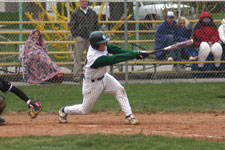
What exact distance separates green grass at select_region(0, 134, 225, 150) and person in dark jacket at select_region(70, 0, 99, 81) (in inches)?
225

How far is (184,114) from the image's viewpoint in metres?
9.09

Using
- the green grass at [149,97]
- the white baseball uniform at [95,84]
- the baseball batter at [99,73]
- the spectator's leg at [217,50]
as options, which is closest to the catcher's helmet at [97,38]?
the baseball batter at [99,73]

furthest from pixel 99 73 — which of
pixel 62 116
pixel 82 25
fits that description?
pixel 82 25

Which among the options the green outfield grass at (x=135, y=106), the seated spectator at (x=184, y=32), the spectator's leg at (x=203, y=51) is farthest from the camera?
the seated spectator at (x=184, y=32)

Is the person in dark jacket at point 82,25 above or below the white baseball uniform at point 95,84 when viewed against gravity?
above

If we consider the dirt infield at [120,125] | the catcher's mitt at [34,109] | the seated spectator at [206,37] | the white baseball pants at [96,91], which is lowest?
the dirt infield at [120,125]

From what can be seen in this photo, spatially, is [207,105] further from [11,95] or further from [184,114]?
[11,95]

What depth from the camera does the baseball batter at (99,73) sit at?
745 centimetres

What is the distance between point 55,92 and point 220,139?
562 cm

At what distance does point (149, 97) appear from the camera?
35.7 ft

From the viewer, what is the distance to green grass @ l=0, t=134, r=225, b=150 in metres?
6.12

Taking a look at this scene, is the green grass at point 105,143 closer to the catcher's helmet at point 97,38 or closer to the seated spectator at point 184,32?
the catcher's helmet at point 97,38

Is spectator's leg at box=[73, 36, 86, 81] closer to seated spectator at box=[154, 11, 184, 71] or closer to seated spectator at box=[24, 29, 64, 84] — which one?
seated spectator at box=[24, 29, 64, 84]

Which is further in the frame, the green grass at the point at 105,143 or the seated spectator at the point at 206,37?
the seated spectator at the point at 206,37
